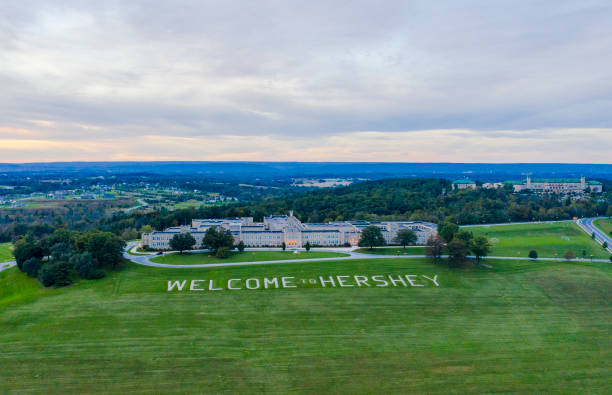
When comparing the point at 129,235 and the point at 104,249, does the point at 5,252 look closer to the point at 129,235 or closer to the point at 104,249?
the point at 129,235

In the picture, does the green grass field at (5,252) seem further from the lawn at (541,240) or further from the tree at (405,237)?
the lawn at (541,240)

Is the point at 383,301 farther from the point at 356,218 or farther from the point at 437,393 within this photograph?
the point at 356,218

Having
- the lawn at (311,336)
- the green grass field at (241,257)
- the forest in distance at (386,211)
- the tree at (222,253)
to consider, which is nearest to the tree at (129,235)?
the forest in distance at (386,211)

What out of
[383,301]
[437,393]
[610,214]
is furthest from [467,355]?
[610,214]

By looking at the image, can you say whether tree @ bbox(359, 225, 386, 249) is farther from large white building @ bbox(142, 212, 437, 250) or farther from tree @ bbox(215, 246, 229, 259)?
tree @ bbox(215, 246, 229, 259)

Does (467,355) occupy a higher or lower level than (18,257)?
lower

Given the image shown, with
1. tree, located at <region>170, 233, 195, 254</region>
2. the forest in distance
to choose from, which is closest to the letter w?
tree, located at <region>170, 233, 195, 254</region>

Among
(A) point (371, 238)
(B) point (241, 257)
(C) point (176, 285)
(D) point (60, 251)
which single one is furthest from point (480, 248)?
(D) point (60, 251)
